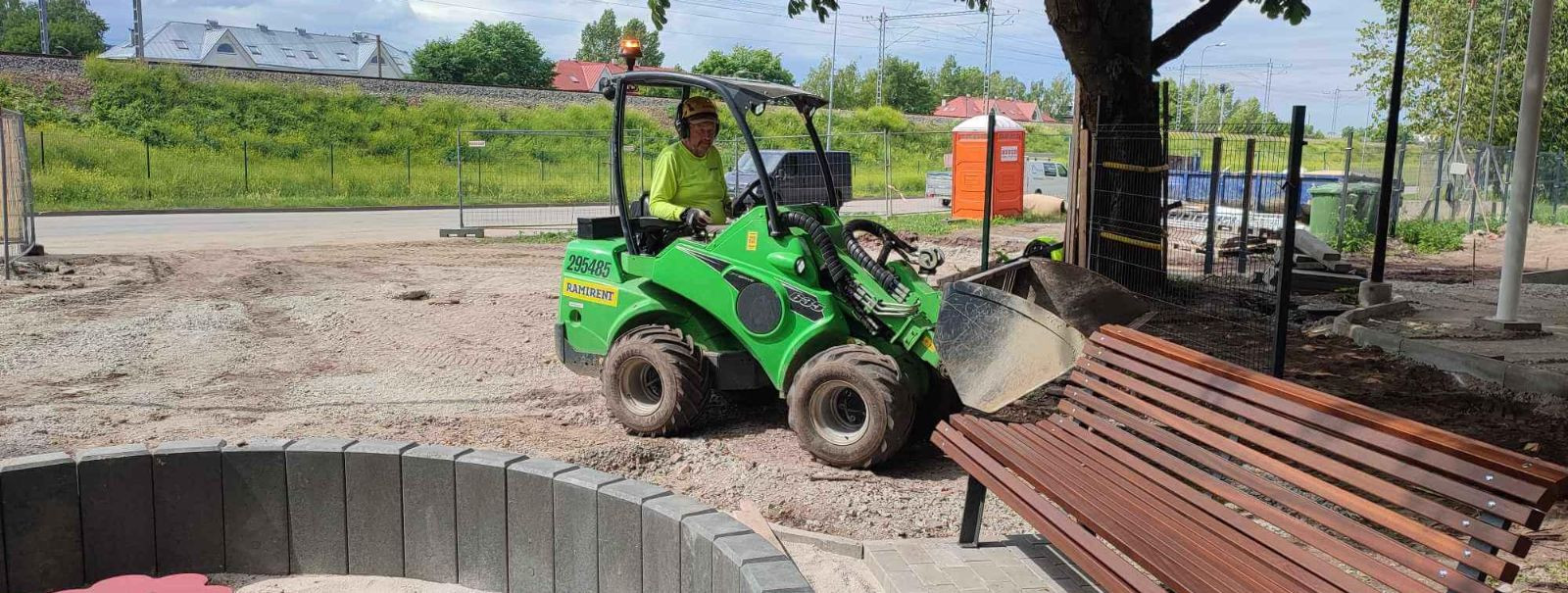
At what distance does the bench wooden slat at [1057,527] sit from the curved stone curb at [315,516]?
1.18 meters

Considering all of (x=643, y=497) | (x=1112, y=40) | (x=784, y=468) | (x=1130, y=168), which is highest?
(x=1112, y=40)

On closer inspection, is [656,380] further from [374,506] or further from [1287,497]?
[1287,497]

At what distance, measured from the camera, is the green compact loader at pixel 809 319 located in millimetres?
5125

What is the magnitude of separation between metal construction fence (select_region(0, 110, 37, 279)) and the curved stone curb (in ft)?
32.1

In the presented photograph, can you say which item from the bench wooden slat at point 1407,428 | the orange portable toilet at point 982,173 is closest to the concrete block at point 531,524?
the bench wooden slat at point 1407,428

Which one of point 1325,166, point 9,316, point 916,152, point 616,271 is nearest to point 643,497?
point 616,271

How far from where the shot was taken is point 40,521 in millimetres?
3918

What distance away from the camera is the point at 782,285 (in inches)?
224

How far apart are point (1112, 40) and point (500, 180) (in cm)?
2583

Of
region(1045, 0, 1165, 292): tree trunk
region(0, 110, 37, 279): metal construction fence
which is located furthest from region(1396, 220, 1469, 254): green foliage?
region(0, 110, 37, 279): metal construction fence

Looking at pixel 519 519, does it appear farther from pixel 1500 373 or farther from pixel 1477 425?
pixel 1500 373

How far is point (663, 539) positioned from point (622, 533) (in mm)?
223

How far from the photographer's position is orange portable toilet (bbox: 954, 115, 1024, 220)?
72.4 feet

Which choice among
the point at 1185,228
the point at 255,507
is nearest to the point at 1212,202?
the point at 1185,228
